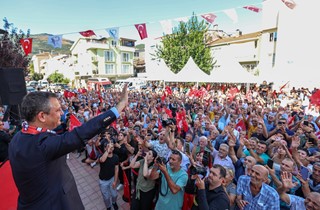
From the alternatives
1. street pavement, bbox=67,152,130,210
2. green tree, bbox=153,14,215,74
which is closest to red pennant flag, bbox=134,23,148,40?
street pavement, bbox=67,152,130,210

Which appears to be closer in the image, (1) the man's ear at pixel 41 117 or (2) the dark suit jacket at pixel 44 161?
(2) the dark suit jacket at pixel 44 161

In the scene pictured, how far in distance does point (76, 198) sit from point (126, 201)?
312 centimetres

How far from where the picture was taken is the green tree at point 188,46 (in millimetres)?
23641

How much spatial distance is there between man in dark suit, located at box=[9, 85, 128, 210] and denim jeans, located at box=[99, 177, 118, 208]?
266 centimetres

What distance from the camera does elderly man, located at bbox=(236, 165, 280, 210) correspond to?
7.82 ft

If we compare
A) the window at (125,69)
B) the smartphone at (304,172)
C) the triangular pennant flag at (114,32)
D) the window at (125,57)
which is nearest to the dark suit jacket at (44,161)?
the smartphone at (304,172)

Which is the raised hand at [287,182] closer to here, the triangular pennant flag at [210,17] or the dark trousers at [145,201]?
the dark trousers at [145,201]

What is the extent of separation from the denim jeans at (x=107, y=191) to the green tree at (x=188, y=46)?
2186 cm

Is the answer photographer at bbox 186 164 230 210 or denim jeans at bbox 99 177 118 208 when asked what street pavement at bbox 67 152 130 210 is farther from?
photographer at bbox 186 164 230 210

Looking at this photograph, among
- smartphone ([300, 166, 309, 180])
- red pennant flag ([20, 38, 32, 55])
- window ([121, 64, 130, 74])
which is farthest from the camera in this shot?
window ([121, 64, 130, 74])

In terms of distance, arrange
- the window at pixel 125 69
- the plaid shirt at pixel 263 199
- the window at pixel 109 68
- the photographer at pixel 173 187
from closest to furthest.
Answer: the plaid shirt at pixel 263 199 < the photographer at pixel 173 187 < the window at pixel 109 68 < the window at pixel 125 69

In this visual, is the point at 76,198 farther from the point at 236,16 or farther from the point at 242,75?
the point at 242,75

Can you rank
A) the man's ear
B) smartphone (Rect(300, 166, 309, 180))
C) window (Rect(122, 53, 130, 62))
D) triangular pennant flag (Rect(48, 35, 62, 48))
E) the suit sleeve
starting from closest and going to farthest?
the suit sleeve, the man's ear, smartphone (Rect(300, 166, 309, 180)), triangular pennant flag (Rect(48, 35, 62, 48)), window (Rect(122, 53, 130, 62))

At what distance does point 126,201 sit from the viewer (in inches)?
170
